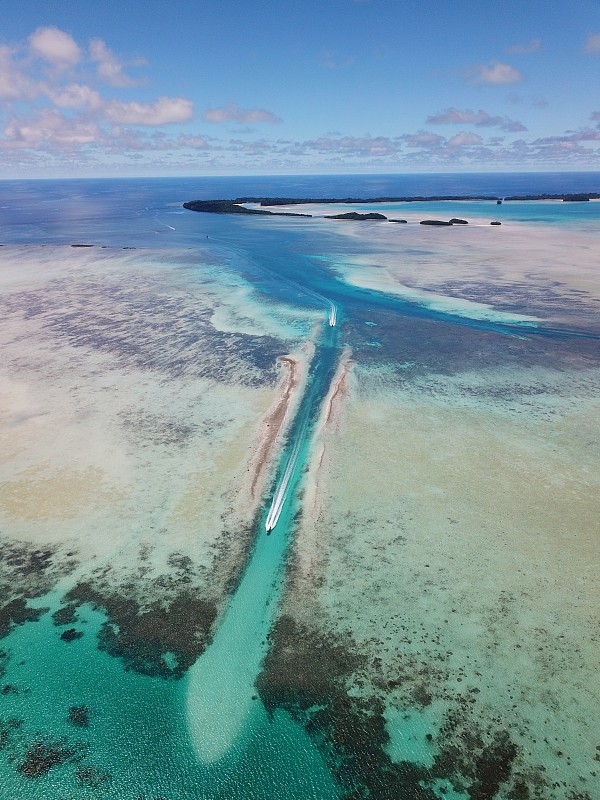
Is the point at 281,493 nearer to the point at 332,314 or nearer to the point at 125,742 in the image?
the point at 125,742

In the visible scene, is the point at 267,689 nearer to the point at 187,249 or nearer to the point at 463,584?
the point at 463,584

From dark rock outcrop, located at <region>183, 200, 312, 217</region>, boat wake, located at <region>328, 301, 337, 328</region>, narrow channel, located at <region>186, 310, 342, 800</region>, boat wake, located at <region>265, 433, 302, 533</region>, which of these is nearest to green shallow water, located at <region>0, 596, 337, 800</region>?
narrow channel, located at <region>186, 310, 342, 800</region>

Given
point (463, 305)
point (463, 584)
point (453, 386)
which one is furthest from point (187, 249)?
point (463, 584)

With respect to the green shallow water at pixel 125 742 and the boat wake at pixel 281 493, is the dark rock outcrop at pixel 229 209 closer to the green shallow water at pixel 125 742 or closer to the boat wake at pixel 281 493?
the boat wake at pixel 281 493

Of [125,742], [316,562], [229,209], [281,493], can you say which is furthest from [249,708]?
[229,209]

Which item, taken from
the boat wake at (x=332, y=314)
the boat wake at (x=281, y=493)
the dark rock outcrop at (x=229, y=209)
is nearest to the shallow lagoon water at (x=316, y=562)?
the boat wake at (x=281, y=493)

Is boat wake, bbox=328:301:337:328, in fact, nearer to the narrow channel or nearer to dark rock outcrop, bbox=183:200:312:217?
the narrow channel

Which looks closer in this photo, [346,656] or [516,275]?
[346,656]

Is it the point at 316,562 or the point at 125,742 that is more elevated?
the point at 316,562

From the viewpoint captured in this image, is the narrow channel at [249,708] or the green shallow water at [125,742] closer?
the green shallow water at [125,742]
